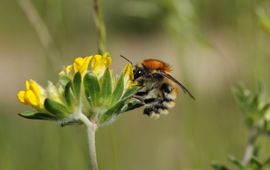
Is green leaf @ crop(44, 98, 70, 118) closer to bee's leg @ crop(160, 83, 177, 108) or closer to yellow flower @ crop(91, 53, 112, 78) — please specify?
yellow flower @ crop(91, 53, 112, 78)

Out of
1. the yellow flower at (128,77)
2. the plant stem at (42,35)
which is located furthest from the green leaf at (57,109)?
the plant stem at (42,35)

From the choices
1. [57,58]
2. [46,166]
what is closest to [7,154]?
[46,166]

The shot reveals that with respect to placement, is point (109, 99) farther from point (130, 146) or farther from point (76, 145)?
point (130, 146)

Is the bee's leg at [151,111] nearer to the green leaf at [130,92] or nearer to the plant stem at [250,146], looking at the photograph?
the green leaf at [130,92]

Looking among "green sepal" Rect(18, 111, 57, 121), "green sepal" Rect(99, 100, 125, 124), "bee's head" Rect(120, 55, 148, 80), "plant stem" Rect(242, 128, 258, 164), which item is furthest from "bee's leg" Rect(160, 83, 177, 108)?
"green sepal" Rect(18, 111, 57, 121)

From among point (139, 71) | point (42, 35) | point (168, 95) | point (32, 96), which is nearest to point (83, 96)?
point (32, 96)

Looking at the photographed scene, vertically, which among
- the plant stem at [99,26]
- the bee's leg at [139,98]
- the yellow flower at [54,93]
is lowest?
the bee's leg at [139,98]

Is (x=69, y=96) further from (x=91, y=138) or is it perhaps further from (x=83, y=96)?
(x=91, y=138)
